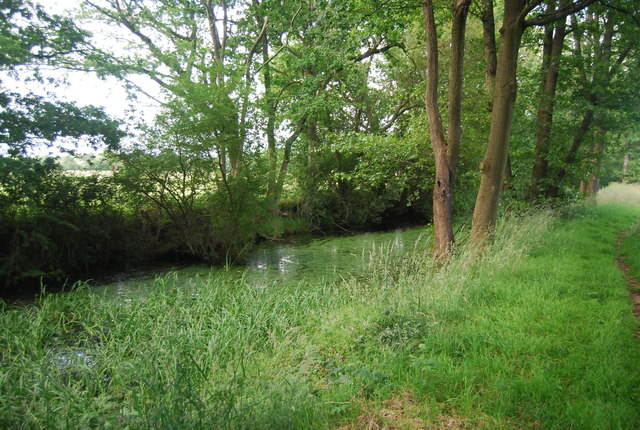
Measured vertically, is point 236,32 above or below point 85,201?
above

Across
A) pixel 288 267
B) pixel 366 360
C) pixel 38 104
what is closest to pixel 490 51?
pixel 288 267

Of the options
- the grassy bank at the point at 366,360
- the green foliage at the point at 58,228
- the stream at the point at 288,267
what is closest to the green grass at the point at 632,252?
the grassy bank at the point at 366,360

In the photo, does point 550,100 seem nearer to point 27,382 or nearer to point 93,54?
point 27,382

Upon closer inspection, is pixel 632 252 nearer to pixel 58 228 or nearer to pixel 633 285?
pixel 633 285

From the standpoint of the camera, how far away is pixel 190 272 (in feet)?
32.6

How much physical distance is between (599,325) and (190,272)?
8.96 meters

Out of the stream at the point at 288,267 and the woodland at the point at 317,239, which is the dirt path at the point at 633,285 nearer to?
the woodland at the point at 317,239

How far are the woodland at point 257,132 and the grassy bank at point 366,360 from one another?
2541mm

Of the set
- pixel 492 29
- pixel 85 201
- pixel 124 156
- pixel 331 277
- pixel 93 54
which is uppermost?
pixel 93 54

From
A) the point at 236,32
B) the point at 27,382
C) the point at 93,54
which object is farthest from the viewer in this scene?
the point at 236,32

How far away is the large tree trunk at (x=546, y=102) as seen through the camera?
10992 millimetres

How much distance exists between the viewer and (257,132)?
10.9m

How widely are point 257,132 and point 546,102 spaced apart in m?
8.69

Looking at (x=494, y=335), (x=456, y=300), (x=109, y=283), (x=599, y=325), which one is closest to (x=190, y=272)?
(x=109, y=283)
